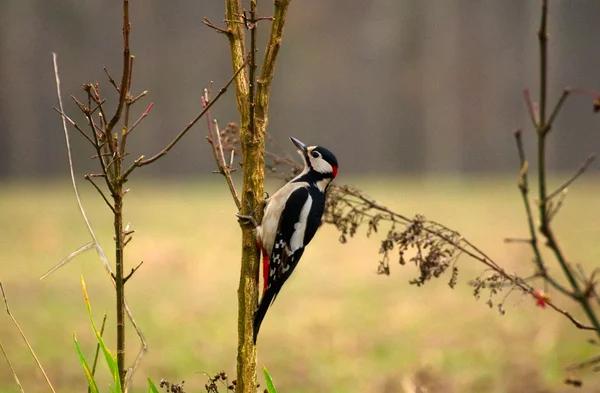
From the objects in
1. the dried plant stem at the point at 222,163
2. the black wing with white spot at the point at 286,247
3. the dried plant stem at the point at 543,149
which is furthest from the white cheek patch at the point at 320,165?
the dried plant stem at the point at 543,149

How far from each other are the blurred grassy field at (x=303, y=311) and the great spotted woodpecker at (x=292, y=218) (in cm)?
48

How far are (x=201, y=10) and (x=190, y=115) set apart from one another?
1.44 meters

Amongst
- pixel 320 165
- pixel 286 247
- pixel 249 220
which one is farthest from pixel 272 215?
pixel 320 165

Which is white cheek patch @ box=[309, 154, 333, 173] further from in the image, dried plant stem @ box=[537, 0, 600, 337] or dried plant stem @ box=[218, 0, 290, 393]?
dried plant stem @ box=[537, 0, 600, 337]

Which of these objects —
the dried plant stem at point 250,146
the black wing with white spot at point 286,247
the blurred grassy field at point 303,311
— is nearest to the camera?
the dried plant stem at point 250,146

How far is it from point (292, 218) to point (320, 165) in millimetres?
233

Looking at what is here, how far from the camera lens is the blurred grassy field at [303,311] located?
286 cm

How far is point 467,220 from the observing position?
22.6ft

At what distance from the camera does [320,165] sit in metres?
2.21

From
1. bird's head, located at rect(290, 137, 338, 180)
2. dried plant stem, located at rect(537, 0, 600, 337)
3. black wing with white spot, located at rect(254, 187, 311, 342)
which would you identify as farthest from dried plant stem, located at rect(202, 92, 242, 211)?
dried plant stem, located at rect(537, 0, 600, 337)

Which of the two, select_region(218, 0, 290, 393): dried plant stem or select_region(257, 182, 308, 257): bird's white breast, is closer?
select_region(218, 0, 290, 393): dried plant stem

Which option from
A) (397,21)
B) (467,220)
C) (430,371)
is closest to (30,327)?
(430,371)

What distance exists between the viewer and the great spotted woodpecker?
6.16 ft

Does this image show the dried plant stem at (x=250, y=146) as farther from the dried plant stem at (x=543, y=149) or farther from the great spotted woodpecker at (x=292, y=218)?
the dried plant stem at (x=543, y=149)
